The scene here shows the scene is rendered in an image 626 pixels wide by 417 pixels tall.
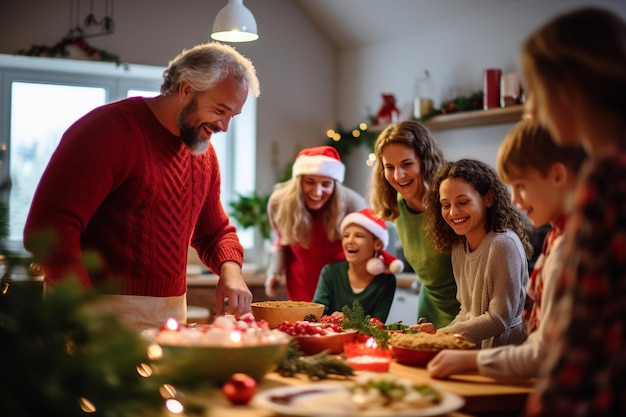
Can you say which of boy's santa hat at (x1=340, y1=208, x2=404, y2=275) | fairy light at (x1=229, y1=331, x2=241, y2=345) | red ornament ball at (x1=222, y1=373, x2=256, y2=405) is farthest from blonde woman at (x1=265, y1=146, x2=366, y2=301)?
red ornament ball at (x1=222, y1=373, x2=256, y2=405)

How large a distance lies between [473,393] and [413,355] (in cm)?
34

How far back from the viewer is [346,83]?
6992 mm

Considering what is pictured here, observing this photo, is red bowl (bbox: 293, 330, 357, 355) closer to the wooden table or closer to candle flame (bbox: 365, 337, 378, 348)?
candle flame (bbox: 365, 337, 378, 348)

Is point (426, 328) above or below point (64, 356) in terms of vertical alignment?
below

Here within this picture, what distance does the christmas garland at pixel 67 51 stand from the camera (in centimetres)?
584

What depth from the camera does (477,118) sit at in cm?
528

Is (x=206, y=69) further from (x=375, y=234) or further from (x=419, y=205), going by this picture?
(x=375, y=234)

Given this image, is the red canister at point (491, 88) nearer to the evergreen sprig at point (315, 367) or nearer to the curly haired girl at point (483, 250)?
the curly haired girl at point (483, 250)

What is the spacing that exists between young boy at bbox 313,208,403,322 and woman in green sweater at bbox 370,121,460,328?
45 cm

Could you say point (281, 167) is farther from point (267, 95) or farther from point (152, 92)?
point (152, 92)

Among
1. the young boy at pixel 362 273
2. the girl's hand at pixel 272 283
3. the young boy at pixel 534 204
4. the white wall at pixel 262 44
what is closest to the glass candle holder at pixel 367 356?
the young boy at pixel 534 204

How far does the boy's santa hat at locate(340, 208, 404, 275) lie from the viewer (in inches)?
137

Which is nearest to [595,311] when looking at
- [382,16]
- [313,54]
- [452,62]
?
[452,62]

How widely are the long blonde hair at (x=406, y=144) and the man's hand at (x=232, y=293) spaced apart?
0.72m
